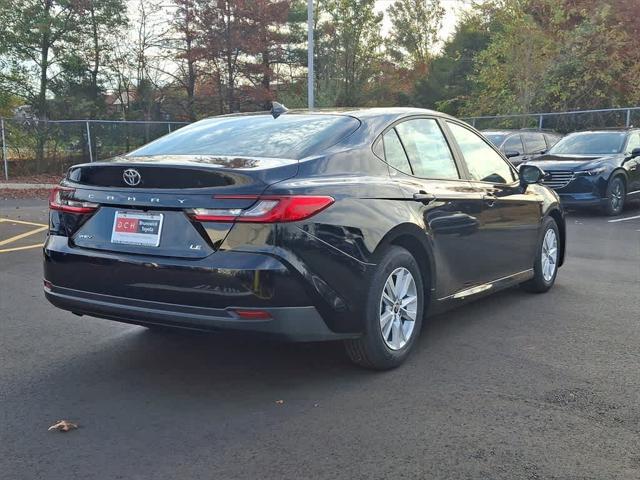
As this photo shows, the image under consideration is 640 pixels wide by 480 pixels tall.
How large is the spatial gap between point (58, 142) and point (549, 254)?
17553 millimetres

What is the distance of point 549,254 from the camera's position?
6621mm

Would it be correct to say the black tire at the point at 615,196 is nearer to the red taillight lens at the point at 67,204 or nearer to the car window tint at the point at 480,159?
the car window tint at the point at 480,159

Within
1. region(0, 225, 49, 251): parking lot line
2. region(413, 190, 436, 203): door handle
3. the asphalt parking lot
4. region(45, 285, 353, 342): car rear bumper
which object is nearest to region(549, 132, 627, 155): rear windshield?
the asphalt parking lot

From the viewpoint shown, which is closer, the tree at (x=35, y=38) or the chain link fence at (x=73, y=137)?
the chain link fence at (x=73, y=137)

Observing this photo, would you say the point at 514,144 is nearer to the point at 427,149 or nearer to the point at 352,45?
the point at 427,149

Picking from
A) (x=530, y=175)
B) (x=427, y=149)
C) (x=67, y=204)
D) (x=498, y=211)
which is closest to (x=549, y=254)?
(x=530, y=175)

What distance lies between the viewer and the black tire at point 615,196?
1291cm

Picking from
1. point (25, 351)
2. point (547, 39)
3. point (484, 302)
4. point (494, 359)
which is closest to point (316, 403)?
point (494, 359)

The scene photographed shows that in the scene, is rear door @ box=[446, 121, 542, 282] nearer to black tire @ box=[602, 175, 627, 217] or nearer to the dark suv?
black tire @ box=[602, 175, 627, 217]

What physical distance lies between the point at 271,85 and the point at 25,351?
30.4m

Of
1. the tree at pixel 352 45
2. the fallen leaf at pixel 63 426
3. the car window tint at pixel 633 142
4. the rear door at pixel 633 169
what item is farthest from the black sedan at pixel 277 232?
the tree at pixel 352 45

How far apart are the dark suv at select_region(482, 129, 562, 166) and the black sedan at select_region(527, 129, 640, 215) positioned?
1.84 meters

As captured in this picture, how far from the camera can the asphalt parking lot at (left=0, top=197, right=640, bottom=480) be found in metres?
3.10

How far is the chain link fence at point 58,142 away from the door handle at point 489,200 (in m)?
15.8
